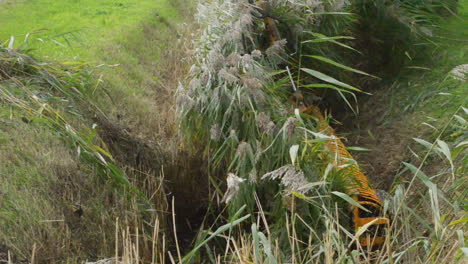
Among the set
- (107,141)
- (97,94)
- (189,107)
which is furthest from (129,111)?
(189,107)

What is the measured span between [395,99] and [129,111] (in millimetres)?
2068

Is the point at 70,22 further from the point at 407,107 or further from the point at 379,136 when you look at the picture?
the point at 407,107

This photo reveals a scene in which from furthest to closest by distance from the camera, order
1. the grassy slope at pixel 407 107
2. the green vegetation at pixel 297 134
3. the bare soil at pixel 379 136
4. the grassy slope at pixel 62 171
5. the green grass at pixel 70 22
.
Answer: the green grass at pixel 70 22, the grassy slope at pixel 407 107, the bare soil at pixel 379 136, the grassy slope at pixel 62 171, the green vegetation at pixel 297 134

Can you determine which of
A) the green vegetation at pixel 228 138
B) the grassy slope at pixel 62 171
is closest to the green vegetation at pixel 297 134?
the green vegetation at pixel 228 138

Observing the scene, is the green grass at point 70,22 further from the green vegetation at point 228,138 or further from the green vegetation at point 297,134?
the green vegetation at point 297,134

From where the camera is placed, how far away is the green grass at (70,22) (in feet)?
14.0

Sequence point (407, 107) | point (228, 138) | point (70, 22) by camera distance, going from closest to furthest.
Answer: point (228, 138), point (407, 107), point (70, 22)

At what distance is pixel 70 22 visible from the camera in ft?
16.1

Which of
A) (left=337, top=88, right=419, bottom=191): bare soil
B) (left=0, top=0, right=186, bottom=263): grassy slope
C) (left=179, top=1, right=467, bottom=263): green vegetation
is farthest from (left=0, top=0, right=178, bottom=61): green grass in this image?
(left=337, top=88, right=419, bottom=191): bare soil

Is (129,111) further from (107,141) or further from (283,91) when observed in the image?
(283,91)

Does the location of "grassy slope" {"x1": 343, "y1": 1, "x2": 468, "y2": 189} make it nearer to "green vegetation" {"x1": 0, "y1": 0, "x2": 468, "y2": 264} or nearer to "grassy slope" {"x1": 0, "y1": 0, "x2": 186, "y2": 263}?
"green vegetation" {"x1": 0, "y1": 0, "x2": 468, "y2": 264}

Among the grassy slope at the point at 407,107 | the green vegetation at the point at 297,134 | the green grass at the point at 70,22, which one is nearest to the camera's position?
the green vegetation at the point at 297,134

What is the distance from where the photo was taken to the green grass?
4258mm

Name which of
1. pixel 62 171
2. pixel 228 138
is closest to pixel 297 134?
pixel 228 138
